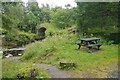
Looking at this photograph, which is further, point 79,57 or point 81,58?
point 79,57

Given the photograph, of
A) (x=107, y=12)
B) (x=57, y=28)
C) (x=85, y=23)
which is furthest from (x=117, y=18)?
(x=57, y=28)

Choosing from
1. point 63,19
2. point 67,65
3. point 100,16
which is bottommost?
point 67,65

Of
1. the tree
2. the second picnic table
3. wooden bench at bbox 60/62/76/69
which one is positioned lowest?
wooden bench at bbox 60/62/76/69

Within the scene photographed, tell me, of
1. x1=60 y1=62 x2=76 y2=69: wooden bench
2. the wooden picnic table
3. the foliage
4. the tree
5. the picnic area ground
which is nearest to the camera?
the picnic area ground

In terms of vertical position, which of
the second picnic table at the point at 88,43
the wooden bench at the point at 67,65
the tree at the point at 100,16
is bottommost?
the wooden bench at the point at 67,65

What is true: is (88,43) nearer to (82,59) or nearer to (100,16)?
(100,16)

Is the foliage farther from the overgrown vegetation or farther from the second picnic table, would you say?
the second picnic table

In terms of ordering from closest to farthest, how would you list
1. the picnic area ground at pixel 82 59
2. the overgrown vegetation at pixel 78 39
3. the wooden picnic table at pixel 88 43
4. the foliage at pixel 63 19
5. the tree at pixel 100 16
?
the picnic area ground at pixel 82 59
the overgrown vegetation at pixel 78 39
the wooden picnic table at pixel 88 43
the tree at pixel 100 16
the foliage at pixel 63 19

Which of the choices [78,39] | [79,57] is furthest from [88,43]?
[78,39]

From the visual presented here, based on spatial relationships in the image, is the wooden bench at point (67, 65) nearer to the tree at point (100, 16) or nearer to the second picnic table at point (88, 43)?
the second picnic table at point (88, 43)

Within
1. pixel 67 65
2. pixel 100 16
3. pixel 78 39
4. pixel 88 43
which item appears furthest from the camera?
pixel 78 39

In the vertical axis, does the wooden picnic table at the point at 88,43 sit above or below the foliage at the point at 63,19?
below

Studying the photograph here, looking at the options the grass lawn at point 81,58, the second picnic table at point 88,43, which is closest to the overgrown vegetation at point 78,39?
the grass lawn at point 81,58

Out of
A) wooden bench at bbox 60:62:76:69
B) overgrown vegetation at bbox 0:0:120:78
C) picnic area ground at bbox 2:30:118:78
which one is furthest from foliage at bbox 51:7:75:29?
wooden bench at bbox 60:62:76:69
